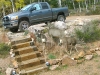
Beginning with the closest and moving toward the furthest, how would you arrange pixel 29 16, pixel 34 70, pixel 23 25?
pixel 34 70
pixel 23 25
pixel 29 16

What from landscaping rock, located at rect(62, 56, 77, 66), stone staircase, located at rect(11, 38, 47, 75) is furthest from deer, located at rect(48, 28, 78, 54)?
stone staircase, located at rect(11, 38, 47, 75)

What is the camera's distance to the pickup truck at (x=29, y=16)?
12844mm

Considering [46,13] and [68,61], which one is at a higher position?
[46,13]

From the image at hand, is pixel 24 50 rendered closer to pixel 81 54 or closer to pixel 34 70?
pixel 34 70

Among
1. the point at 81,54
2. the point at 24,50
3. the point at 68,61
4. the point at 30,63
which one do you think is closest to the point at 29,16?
the point at 24,50

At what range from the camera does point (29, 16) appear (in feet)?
43.9

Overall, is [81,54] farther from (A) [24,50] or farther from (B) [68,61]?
(A) [24,50]

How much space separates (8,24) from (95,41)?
5.56 metres

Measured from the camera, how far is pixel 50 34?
10.1 meters

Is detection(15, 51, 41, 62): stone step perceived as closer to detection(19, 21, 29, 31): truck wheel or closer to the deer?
the deer

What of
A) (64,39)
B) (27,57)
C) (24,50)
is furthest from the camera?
(24,50)

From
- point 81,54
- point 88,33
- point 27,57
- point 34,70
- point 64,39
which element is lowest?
point 34,70

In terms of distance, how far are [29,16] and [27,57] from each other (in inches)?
186

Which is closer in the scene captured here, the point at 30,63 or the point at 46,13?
the point at 30,63
